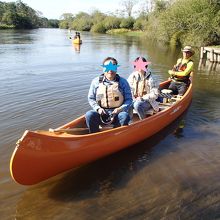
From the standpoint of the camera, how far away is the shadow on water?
15.3ft

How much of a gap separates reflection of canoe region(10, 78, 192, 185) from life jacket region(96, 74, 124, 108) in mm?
435

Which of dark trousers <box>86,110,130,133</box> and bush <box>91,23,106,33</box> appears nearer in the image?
dark trousers <box>86,110,130,133</box>

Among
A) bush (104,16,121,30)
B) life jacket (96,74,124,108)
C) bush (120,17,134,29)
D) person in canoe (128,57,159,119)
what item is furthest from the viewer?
bush (104,16,121,30)

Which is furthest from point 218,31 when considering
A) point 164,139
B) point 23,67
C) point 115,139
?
point 115,139

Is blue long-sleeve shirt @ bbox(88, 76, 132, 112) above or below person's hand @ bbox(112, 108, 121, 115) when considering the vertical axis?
above

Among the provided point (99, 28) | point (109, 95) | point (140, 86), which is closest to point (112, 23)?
point (99, 28)

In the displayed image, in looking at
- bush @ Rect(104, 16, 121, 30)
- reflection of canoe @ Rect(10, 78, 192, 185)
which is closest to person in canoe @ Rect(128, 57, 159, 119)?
reflection of canoe @ Rect(10, 78, 192, 185)

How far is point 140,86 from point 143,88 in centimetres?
8

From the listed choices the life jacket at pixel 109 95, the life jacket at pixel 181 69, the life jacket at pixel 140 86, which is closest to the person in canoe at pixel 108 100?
the life jacket at pixel 109 95

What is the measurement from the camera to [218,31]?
75.4 feet

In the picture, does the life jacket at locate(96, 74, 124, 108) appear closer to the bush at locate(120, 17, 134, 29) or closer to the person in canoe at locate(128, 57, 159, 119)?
the person in canoe at locate(128, 57, 159, 119)

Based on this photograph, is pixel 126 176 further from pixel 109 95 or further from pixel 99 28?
pixel 99 28

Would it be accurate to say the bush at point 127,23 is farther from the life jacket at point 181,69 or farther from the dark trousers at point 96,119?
the dark trousers at point 96,119

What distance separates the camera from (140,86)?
671cm
